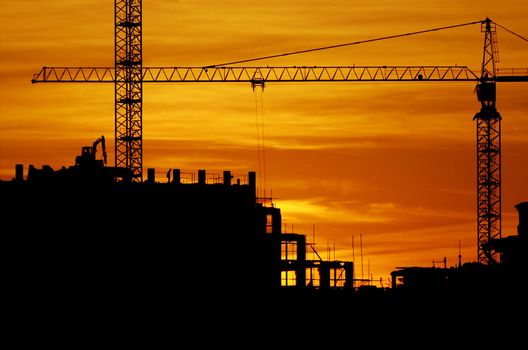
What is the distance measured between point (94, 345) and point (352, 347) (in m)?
23.9

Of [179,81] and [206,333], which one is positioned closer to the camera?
[206,333]

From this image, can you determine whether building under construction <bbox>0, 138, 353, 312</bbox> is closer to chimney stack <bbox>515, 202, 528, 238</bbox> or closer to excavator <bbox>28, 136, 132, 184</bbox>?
excavator <bbox>28, 136, 132, 184</bbox>

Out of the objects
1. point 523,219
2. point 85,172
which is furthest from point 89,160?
point 523,219

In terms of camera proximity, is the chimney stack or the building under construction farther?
the chimney stack

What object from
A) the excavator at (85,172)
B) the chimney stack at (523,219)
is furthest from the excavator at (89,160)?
the chimney stack at (523,219)

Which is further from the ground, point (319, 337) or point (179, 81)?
point (179, 81)

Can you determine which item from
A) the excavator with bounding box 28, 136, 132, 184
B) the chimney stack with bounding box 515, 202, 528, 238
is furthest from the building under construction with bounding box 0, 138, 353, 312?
the chimney stack with bounding box 515, 202, 528, 238

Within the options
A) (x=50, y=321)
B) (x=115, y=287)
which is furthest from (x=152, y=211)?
(x=50, y=321)

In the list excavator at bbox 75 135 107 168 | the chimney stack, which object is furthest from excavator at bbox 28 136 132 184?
the chimney stack

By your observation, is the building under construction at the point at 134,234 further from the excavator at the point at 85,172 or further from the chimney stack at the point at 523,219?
the chimney stack at the point at 523,219

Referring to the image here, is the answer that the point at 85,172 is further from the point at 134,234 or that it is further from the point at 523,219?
the point at 523,219

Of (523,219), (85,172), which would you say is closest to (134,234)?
(85,172)

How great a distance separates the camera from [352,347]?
392ft

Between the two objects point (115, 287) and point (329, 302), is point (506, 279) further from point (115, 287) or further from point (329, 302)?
point (115, 287)
